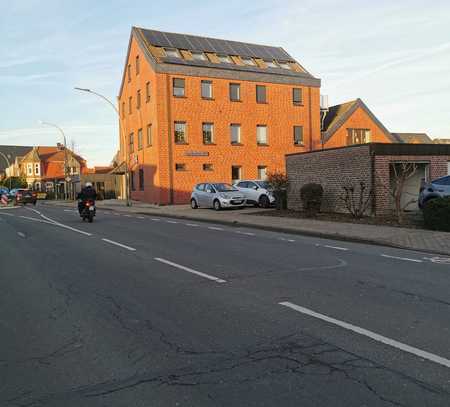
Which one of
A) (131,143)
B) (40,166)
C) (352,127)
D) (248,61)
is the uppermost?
(248,61)

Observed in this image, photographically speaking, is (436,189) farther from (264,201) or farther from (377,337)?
(377,337)

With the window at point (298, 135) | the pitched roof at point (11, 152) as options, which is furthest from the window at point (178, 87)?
the pitched roof at point (11, 152)

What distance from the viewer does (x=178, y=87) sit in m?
35.7

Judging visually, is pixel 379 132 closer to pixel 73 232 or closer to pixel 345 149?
pixel 345 149

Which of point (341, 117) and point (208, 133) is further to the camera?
point (341, 117)

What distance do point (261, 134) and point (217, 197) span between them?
48.7ft

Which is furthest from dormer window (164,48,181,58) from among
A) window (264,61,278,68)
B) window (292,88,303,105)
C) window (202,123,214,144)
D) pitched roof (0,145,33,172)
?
pitched roof (0,145,33,172)

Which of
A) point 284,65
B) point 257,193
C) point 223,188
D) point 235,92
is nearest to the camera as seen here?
point 257,193

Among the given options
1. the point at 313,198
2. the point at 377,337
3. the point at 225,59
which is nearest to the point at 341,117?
the point at 225,59

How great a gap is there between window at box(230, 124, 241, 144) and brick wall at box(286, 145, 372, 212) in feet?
52.3

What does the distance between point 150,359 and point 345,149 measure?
16.0 metres

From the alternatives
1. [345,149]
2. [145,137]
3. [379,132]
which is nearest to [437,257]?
[345,149]

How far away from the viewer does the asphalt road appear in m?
3.61

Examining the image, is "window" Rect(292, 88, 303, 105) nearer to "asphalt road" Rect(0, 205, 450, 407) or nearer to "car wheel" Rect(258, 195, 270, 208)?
"car wheel" Rect(258, 195, 270, 208)
